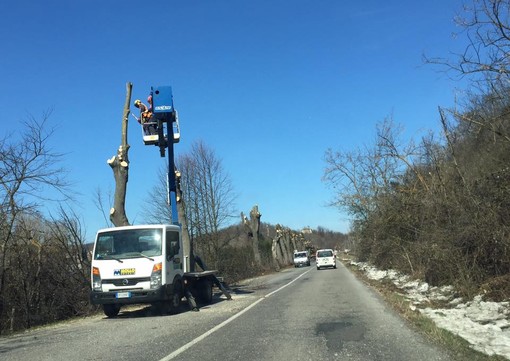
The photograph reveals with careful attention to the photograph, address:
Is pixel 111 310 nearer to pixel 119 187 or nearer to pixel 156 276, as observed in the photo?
pixel 156 276

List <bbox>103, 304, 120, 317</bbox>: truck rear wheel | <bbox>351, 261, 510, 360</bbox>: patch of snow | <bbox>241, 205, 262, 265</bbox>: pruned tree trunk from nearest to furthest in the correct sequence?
1. <bbox>351, 261, 510, 360</bbox>: patch of snow
2. <bbox>103, 304, 120, 317</bbox>: truck rear wheel
3. <bbox>241, 205, 262, 265</bbox>: pruned tree trunk

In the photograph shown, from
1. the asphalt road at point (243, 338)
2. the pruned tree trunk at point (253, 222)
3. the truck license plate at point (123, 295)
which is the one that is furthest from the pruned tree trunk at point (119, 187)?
the pruned tree trunk at point (253, 222)

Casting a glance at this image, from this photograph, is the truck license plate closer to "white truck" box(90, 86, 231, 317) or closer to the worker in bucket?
"white truck" box(90, 86, 231, 317)

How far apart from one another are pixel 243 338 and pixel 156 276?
483 cm

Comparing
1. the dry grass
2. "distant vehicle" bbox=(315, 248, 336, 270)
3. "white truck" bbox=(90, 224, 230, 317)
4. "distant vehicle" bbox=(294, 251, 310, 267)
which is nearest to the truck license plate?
"white truck" bbox=(90, 224, 230, 317)

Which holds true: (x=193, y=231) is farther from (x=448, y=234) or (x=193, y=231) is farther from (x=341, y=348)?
(x=341, y=348)

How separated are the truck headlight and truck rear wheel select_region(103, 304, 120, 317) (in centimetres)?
190

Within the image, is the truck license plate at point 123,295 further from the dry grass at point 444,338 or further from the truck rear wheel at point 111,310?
the dry grass at point 444,338

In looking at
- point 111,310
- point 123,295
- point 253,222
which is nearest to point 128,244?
point 123,295

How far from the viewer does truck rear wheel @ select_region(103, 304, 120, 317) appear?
550 inches

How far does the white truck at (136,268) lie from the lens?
42.9ft

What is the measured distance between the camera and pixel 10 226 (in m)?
16.2

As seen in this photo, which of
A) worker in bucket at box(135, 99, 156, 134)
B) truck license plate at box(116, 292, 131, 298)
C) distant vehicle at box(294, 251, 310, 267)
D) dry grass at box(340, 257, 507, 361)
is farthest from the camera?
distant vehicle at box(294, 251, 310, 267)

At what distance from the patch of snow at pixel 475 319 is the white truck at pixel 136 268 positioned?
265 inches
